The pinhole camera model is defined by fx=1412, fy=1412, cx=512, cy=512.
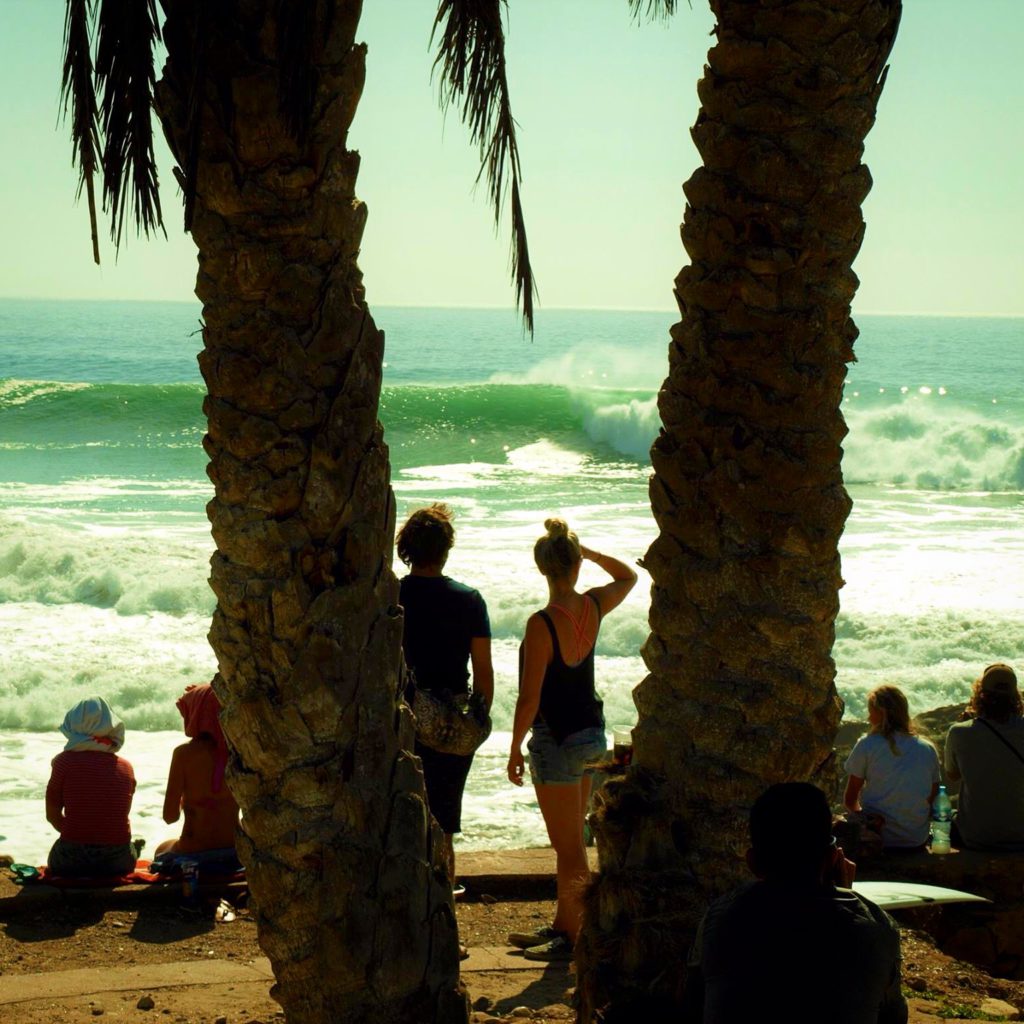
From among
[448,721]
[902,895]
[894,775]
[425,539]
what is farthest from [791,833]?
[894,775]

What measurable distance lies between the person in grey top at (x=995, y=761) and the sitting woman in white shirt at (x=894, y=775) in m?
0.21

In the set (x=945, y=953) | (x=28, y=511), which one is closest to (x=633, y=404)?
(x=28, y=511)

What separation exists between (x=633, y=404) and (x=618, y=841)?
1421 inches

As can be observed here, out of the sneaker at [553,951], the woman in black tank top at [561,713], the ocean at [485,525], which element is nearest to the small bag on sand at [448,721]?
the woman in black tank top at [561,713]

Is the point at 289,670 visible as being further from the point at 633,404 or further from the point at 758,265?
the point at 633,404

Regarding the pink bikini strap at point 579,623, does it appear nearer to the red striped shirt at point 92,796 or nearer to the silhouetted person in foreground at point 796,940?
the red striped shirt at point 92,796

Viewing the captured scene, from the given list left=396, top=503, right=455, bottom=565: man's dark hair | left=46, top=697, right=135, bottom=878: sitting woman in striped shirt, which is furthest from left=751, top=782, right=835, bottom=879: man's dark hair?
left=46, top=697, right=135, bottom=878: sitting woman in striped shirt

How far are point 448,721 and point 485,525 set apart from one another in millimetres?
19555

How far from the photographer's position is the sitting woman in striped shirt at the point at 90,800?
6410 mm

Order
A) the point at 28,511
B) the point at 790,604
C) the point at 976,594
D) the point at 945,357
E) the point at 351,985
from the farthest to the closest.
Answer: the point at 945,357
the point at 28,511
the point at 976,594
the point at 790,604
the point at 351,985

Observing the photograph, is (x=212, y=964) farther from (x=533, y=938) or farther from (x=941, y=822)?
(x=941, y=822)

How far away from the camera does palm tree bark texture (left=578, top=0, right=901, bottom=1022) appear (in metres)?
3.89

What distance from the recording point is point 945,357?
2795 inches

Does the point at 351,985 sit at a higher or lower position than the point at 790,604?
lower
